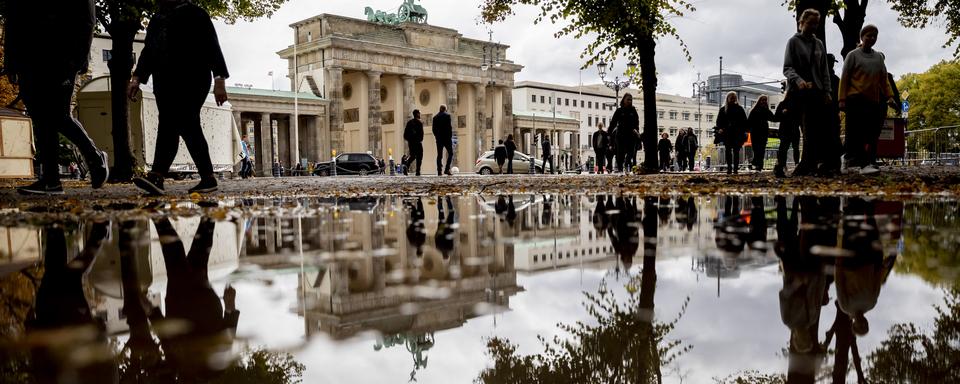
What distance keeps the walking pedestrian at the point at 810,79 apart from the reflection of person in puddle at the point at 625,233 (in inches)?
192

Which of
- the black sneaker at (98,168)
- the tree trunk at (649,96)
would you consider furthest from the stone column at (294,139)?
the black sneaker at (98,168)

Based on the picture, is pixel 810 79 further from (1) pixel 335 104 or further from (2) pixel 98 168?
(1) pixel 335 104

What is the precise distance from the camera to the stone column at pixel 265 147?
2330 inches

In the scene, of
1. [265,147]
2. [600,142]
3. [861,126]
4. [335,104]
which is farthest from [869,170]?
[265,147]

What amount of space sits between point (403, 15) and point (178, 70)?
65995 mm

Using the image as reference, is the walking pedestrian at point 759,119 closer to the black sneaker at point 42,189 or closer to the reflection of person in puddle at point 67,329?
the black sneaker at point 42,189

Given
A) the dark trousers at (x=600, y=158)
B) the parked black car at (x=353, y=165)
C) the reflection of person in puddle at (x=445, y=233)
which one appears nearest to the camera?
the reflection of person in puddle at (x=445, y=233)

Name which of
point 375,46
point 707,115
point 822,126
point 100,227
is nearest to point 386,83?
point 375,46

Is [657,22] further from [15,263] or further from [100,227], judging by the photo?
[15,263]

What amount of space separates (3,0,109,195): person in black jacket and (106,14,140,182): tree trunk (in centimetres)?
827

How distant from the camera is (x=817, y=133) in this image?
10047 millimetres

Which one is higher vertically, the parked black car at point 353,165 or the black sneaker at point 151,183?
the parked black car at point 353,165

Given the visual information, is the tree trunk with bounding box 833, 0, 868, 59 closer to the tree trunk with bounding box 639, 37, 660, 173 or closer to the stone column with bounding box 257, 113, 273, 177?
the tree trunk with bounding box 639, 37, 660, 173

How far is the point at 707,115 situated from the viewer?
13125cm
